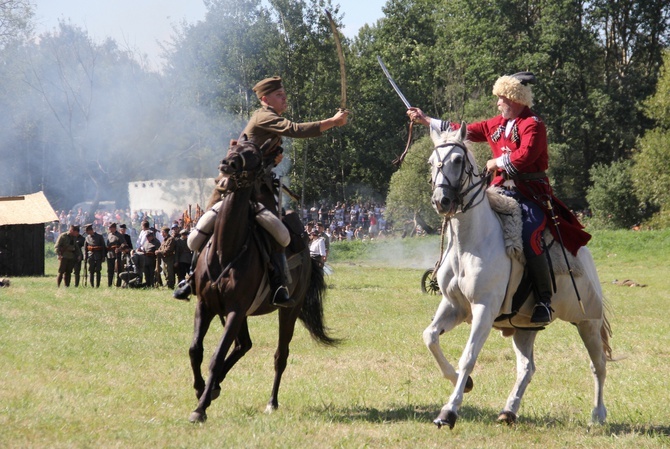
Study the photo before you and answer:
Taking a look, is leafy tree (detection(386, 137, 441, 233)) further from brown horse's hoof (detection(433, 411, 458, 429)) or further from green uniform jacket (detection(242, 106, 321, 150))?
brown horse's hoof (detection(433, 411, 458, 429))

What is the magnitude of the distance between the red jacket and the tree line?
35.6 metres

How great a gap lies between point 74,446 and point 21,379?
3.96 m

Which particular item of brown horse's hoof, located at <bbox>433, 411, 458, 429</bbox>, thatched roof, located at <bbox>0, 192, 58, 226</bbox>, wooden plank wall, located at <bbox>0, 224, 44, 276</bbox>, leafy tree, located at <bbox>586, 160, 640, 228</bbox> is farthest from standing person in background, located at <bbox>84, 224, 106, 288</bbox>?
leafy tree, located at <bbox>586, 160, 640, 228</bbox>

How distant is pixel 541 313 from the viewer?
805 centimetres

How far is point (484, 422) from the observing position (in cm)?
809

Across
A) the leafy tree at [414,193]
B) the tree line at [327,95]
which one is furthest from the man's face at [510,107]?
the leafy tree at [414,193]

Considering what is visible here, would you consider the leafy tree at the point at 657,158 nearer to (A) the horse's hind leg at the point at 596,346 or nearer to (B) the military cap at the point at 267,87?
(A) the horse's hind leg at the point at 596,346

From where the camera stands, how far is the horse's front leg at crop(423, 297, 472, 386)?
7785mm

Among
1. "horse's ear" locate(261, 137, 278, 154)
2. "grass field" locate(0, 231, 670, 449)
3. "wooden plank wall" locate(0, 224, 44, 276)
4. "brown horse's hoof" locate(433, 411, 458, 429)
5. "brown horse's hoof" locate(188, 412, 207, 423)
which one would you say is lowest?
"wooden plank wall" locate(0, 224, 44, 276)

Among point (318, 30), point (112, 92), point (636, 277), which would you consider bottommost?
point (636, 277)

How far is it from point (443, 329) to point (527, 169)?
174 cm

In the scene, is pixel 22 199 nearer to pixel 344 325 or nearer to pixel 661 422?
pixel 344 325

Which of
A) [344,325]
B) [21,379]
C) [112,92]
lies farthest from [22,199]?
[21,379]

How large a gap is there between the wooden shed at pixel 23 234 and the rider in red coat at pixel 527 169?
1112 inches
